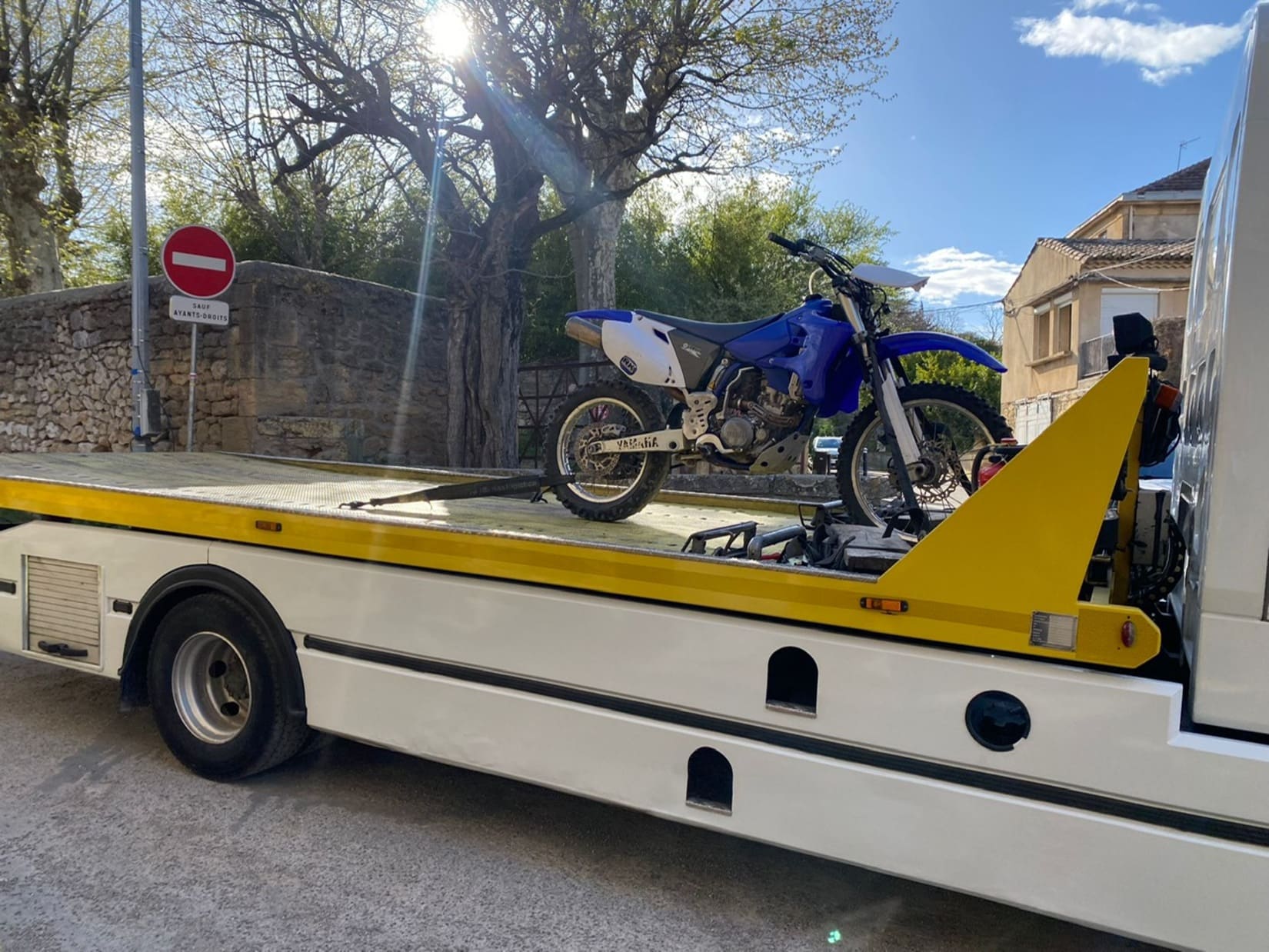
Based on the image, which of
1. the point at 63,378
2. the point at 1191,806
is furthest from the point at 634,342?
the point at 63,378

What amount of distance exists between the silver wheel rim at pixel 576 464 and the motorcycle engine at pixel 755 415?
0.55 meters

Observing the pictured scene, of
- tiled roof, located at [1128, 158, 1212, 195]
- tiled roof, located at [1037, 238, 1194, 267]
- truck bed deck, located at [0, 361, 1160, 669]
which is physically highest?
tiled roof, located at [1128, 158, 1212, 195]

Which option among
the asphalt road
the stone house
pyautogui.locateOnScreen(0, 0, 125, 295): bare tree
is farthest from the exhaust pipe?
the stone house

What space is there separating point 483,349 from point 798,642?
803cm

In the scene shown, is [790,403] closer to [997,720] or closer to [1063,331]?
[997,720]

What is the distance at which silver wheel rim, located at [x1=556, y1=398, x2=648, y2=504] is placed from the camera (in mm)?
4402

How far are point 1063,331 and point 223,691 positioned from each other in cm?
2476

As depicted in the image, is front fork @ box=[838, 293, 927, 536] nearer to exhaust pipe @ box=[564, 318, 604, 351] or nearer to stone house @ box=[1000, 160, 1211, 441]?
exhaust pipe @ box=[564, 318, 604, 351]

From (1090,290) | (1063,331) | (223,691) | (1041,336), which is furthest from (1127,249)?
(223,691)

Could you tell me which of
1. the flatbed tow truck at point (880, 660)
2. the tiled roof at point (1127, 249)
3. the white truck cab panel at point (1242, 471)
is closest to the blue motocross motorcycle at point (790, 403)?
the flatbed tow truck at point (880, 660)

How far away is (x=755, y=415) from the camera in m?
4.00

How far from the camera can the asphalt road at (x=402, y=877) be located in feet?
8.80

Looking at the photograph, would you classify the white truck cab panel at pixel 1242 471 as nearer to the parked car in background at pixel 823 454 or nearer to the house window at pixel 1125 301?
the parked car in background at pixel 823 454

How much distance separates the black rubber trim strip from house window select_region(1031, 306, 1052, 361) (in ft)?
83.5
